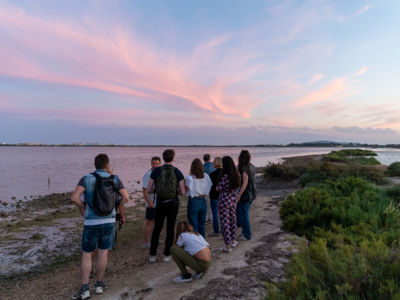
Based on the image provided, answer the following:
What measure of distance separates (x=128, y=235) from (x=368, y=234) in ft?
20.9

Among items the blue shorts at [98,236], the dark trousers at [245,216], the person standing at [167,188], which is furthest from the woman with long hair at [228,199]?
the blue shorts at [98,236]

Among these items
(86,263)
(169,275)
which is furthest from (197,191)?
(86,263)

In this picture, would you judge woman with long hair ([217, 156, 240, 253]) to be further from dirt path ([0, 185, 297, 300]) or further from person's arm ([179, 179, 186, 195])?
person's arm ([179, 179, 186, 195])

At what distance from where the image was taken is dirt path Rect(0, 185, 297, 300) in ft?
11.6

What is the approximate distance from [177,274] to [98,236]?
60.9 inches

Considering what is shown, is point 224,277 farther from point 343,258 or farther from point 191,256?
point 343,258

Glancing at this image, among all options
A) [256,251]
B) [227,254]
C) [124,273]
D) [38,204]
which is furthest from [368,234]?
[38,204]

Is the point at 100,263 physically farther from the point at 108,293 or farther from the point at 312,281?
the point at 312,281

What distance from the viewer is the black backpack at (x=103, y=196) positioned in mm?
3518

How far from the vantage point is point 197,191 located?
5.09m

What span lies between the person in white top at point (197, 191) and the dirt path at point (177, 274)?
80cm

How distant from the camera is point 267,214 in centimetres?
834

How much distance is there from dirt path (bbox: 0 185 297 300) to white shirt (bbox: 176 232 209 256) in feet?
1.57

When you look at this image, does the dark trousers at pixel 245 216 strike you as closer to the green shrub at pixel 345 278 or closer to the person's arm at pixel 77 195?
the green shrub at pixel 345 278
